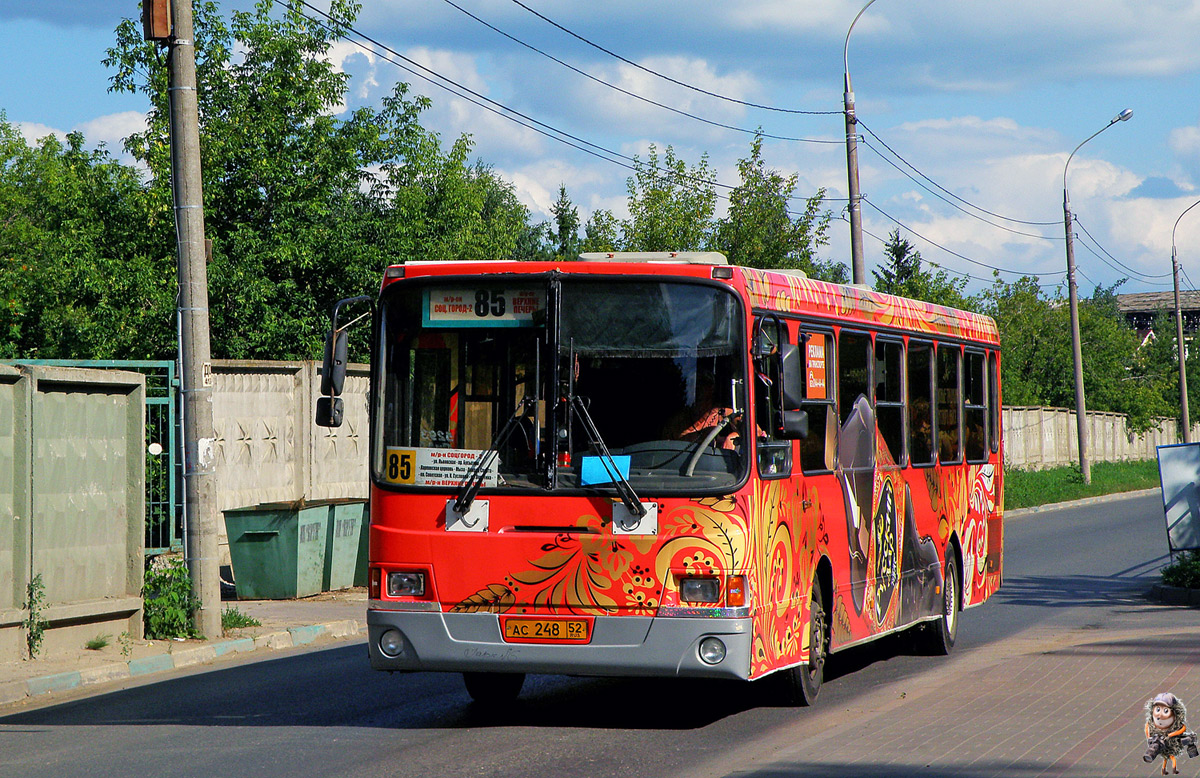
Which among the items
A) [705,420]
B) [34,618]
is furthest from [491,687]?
[34,618]

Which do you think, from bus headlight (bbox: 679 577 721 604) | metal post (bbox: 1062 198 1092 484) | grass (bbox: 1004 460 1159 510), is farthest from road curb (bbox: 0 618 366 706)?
metal post (bbox: 1062 198 1092 484)

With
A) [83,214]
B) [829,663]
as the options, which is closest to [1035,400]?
[83,214]

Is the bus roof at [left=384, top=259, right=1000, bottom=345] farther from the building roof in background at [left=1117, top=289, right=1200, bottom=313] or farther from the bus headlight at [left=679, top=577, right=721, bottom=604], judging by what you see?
the building roof in background at [left=1117, top=289, right=1200, bottom=313]

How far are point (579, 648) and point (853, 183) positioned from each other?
631 inches

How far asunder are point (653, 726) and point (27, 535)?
5346 millimetres

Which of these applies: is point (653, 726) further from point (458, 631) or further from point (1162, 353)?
point (1162, 353)

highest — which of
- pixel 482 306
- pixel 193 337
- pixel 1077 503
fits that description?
pixel 193 337

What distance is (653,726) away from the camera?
334 inches

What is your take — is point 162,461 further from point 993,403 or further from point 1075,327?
point 1075,327

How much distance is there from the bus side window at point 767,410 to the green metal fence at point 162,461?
8401mm

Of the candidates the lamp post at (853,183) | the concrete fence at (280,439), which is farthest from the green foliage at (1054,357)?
the concrete fence at (280,439)

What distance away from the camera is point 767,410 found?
8055 millimetres

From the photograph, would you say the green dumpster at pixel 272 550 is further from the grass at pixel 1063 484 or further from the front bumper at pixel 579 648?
the grass at pixel 1063 484

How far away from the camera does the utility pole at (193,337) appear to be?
480 inches
